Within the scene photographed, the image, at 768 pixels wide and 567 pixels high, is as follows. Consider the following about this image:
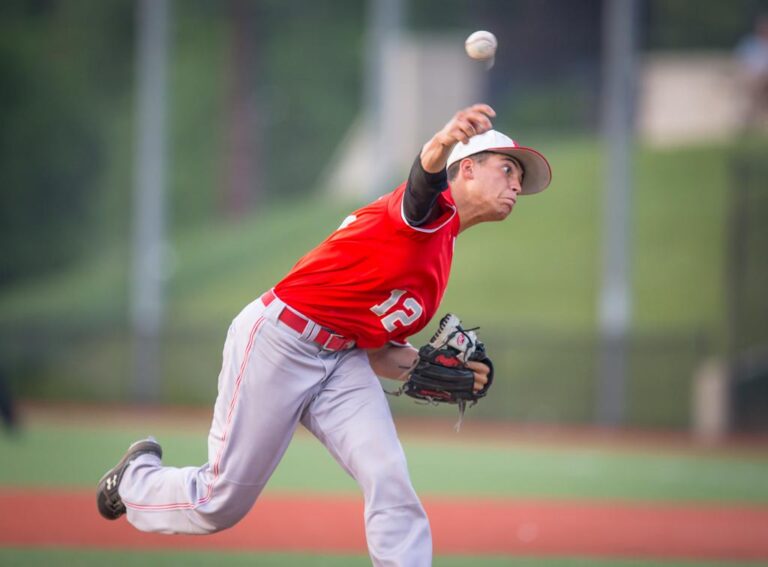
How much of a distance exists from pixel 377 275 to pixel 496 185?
0.57 m

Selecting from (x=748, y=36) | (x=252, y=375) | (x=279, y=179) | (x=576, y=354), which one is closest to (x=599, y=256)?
(x=576, y=354)

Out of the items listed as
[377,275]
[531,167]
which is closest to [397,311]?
[377,275]

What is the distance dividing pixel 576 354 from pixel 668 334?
4.92 ft

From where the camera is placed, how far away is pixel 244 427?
4.57 meters

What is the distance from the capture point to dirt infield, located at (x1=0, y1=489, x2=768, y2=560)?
6988mm

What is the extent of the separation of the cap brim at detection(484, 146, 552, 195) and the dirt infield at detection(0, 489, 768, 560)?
2816mm

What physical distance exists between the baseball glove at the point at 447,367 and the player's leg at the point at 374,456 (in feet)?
0.68

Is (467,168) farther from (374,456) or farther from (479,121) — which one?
(374,456)

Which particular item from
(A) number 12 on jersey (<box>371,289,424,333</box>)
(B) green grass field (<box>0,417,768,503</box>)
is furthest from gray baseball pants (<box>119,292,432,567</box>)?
(B) green grass field (<box>0,417,768,503</box>)

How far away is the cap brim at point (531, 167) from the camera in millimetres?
4547

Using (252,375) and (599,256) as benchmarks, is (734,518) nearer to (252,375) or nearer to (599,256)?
(252,375)

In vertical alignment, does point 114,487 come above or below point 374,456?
below

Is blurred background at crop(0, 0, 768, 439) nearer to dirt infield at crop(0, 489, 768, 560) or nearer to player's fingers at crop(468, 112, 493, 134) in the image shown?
dirt infield at crop(0, 489, 768, 560)

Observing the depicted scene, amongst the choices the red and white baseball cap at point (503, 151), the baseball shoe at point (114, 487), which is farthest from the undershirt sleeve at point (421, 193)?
the baseball shoe at point (114, 487)
